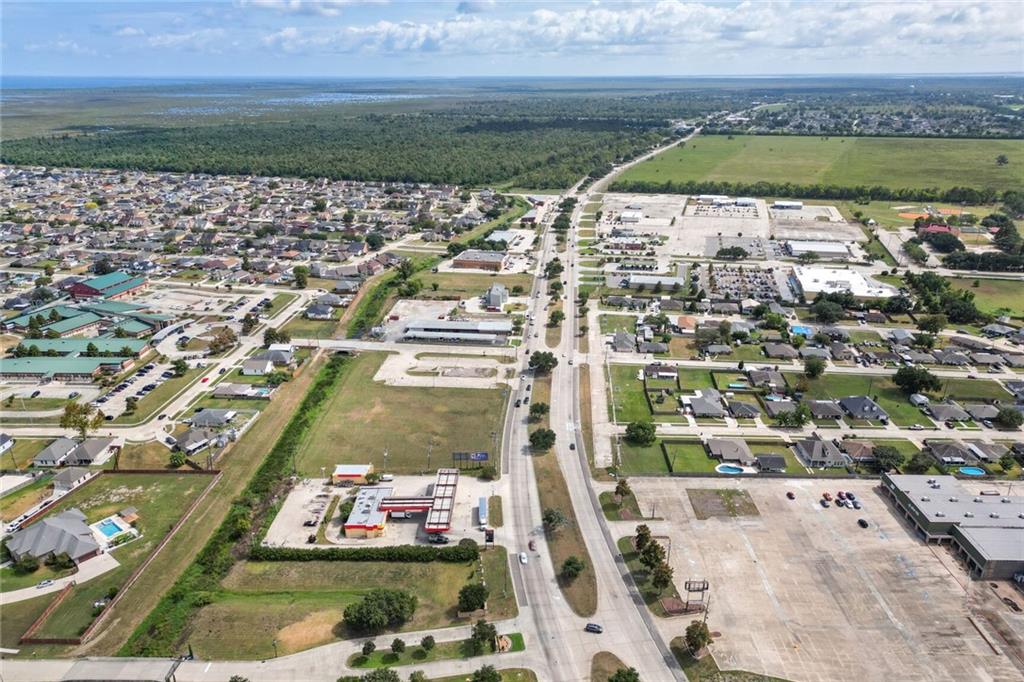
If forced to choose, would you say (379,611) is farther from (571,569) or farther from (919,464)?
(919,464)

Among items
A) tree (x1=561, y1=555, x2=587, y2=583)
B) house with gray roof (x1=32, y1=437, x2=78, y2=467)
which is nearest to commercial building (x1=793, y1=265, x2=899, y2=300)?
tree (x1=561, y1=555, x2=587, y2=583)

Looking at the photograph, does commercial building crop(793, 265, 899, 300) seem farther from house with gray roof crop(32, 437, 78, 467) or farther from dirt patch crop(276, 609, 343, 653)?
house with gray roof crop(32, 437, 78, 467)

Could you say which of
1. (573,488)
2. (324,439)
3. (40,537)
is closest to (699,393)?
(573,488)

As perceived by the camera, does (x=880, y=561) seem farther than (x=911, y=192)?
No

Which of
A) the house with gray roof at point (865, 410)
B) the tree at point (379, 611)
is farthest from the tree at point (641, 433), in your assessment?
the tree at point (379, 611)

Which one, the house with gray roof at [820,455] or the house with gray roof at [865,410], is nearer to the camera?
the house with gray roof at [820,455]

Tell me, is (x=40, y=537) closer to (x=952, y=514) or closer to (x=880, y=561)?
(x=880, y=561)

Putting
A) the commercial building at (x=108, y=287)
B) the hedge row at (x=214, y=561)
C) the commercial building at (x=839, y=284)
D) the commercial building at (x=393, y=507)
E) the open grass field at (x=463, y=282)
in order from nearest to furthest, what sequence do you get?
1. the hedge row at (x=214, y=561)
2. the commercial building at (x=393, y=507)
3. the commercial building at (x=839, y=284)
4. the commercial building at (x=108, y=287)
5. the open grass field at (x=463, y=282)

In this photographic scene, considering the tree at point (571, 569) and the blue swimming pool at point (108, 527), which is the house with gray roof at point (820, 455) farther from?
the blue swimming pool at point (108, 527)
